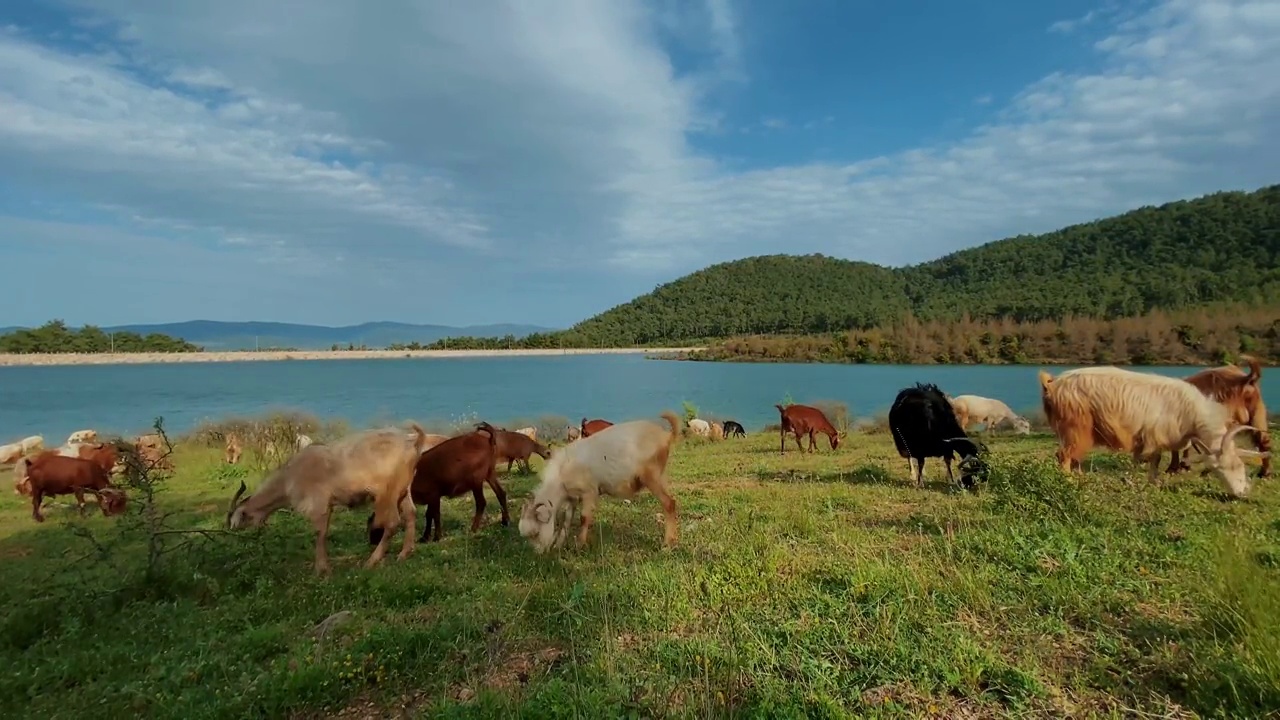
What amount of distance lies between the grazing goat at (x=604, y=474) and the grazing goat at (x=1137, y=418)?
5.55m

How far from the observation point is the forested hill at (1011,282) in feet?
234

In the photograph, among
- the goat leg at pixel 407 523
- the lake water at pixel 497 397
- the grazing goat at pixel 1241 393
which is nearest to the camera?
the goat leg at pixel 407 523

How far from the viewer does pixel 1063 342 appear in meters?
64.1

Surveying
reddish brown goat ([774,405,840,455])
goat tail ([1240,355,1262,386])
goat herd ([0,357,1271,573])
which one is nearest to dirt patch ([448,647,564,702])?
goat herd ([0,357,1271,573])

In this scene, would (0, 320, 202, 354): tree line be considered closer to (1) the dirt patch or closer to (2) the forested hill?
(2) the forested hill

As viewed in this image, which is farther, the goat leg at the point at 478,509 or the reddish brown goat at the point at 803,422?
the reddish brown goat at the point at 803,422

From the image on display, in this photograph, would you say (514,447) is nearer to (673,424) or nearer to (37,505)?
(673,424)

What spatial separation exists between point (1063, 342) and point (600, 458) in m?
71.9

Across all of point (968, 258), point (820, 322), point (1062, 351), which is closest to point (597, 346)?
point (820, 322)

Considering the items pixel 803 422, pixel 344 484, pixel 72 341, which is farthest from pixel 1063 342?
pixel 72 341

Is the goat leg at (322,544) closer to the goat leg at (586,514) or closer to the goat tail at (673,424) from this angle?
the goat leg at (586,514)

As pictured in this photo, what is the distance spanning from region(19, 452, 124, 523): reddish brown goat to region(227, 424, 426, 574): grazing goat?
5.40 m

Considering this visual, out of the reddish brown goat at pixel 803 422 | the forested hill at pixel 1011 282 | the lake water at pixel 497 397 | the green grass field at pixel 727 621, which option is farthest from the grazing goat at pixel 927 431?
the forested hill at pixel 1011 282

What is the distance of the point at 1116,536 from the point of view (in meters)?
5.52
